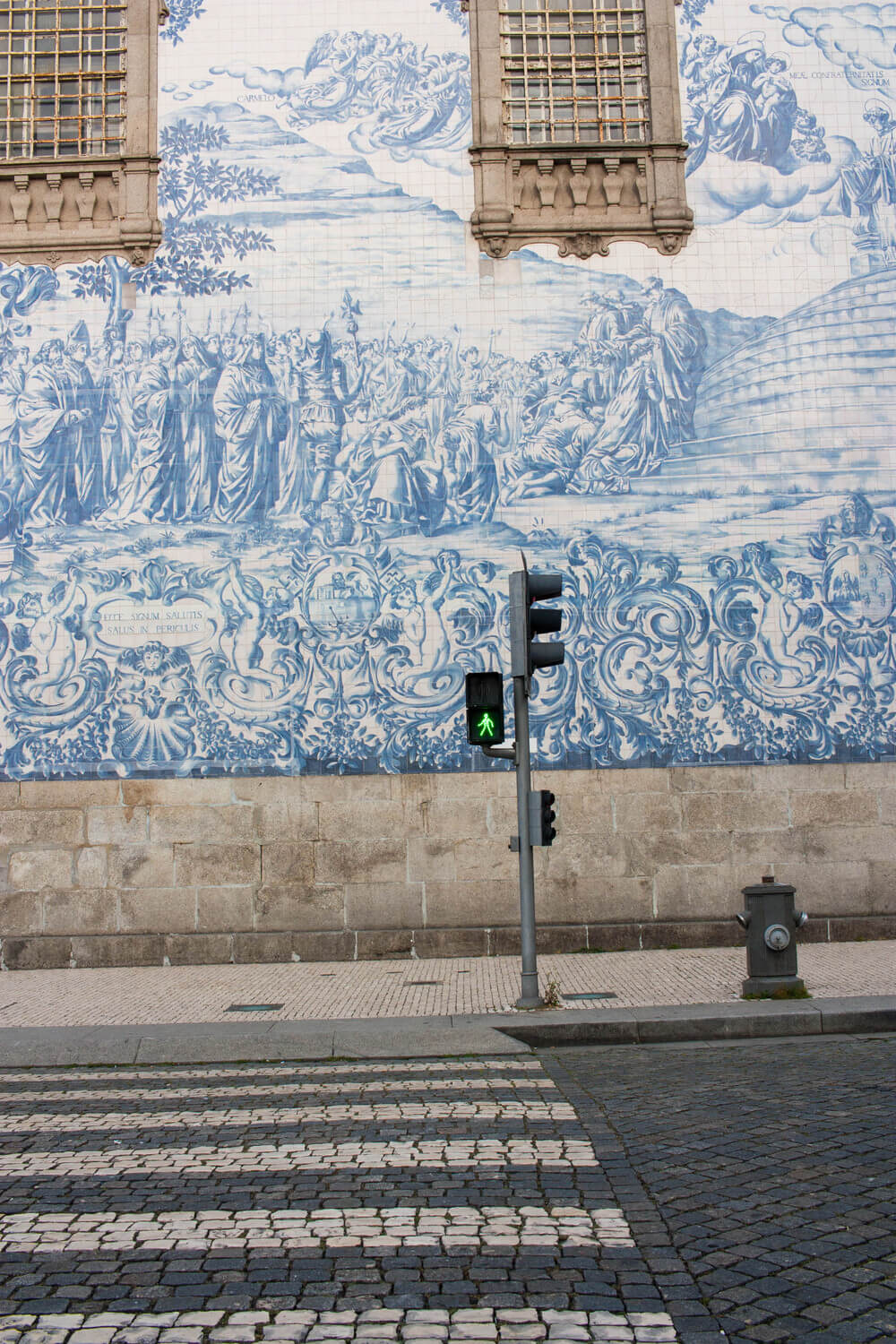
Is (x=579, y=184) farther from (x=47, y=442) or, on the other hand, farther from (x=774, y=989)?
(x=774, y=989)

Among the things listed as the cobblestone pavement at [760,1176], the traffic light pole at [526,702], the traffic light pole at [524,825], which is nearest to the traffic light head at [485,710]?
the traffic light pole at [526,702]

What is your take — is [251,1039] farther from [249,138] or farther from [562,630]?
[249,138]

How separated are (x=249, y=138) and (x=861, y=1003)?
1018 centimetres

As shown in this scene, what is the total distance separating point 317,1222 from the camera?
14.0 ft

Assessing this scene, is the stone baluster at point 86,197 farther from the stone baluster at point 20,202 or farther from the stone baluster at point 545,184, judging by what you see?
the stone baluster at point 545,184

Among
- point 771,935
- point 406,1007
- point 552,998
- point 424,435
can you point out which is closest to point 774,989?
point 771,935

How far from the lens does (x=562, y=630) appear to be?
11.7m

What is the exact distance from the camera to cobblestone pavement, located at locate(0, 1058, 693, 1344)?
346cm

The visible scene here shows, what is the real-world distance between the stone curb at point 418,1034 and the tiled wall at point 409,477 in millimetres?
3255

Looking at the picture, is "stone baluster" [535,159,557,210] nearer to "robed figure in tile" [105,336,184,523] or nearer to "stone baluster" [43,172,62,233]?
"robed figure in tile" [105,336,184,523]

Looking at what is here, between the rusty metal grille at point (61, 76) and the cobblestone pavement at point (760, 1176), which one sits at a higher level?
the rusty metal grille at point (61, 76)

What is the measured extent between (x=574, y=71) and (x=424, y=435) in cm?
441

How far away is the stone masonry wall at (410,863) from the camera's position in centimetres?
1128

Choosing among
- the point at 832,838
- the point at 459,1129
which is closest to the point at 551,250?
the point at 832,838
